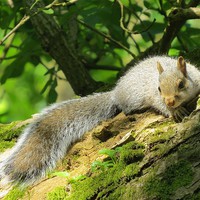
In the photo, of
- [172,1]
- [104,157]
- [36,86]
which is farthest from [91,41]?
[104,157]

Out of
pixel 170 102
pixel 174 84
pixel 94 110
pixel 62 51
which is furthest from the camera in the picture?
pixel 62 51

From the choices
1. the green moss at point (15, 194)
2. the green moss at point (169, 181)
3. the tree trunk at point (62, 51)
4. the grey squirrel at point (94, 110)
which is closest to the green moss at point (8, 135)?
the grey squirrel at point (94, 110)

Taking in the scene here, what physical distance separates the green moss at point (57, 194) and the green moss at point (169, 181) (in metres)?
0.43

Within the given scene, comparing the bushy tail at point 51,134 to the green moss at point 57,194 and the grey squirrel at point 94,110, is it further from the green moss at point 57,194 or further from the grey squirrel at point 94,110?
the green moss at point 57,194

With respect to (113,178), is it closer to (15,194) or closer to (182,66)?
(15,194)

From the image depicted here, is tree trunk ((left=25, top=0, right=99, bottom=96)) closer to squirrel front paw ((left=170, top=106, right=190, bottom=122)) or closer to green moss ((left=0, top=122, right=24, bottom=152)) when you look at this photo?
green moss ((left=0, top=122, right=24, bottom=152))

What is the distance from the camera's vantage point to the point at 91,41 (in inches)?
164

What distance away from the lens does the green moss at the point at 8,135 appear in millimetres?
3078

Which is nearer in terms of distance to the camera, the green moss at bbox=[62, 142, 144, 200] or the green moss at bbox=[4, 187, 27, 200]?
the green moss at bbox=[62, 142, 144, 200]

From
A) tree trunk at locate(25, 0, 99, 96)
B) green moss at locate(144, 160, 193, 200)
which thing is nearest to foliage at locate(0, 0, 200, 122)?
tree trunk at locate(25, 0, 99, 96)

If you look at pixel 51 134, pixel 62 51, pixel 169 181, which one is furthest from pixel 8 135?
pixel 169 181

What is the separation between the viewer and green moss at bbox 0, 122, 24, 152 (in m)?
3.08

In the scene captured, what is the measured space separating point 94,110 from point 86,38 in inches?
45.8

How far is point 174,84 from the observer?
8.98 feet
